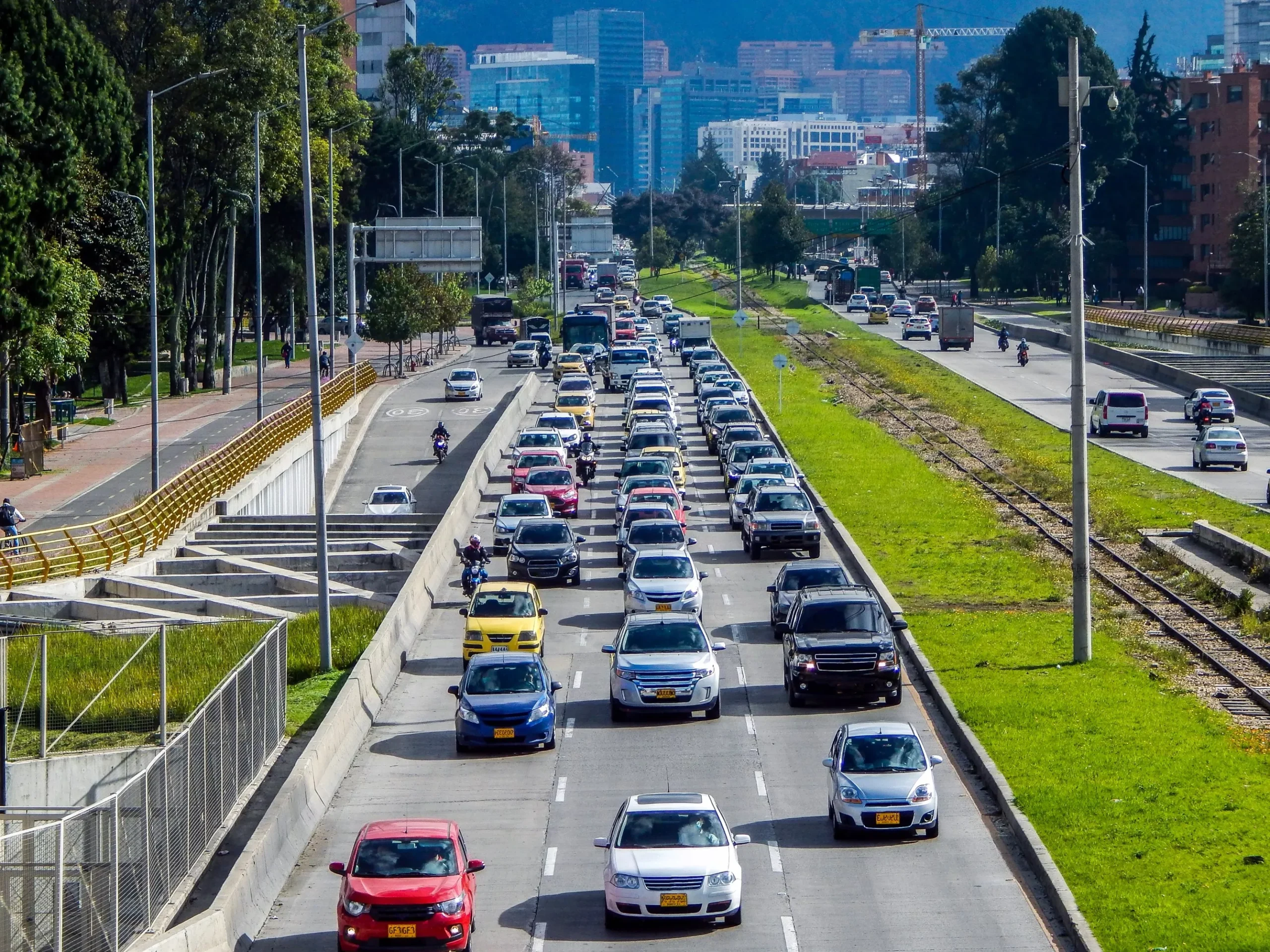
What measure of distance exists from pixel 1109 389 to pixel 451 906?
70.4 meters

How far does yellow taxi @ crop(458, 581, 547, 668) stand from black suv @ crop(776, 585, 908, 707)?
4.91 m

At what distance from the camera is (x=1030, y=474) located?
58.6 m

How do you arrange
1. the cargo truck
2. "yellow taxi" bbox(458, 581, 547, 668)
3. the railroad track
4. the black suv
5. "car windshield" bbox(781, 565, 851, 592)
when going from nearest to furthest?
the black suv, the railroad track, "yellow taxi" bbox(458, 581, 547, 668), "car windshield" bbox(781, 565, 851, 592), the cargo truck

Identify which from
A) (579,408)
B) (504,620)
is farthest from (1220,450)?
(504,620)

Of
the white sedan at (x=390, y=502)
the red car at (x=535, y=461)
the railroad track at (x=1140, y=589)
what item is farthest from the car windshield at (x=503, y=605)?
the white sedan at (x=390, y=502)

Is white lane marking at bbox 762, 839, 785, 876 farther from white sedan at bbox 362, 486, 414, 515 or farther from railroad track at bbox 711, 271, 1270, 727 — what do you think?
white sedan at bbox 362, 486, 414, 515

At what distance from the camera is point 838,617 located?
30.3m

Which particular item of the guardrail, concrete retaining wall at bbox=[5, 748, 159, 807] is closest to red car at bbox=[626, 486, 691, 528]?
concrete retaining wall at bbox=[5, 748, 159, 807]

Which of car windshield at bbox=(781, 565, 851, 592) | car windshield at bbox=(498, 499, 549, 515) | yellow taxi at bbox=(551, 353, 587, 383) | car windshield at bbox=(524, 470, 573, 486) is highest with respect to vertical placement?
yellow taxi at bbox=(551, 353, 587, 383)

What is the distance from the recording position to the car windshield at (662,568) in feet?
120

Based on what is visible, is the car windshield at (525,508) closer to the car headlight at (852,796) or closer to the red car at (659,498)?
the red car at (659,498)

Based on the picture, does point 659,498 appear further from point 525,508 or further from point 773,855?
point 773,855

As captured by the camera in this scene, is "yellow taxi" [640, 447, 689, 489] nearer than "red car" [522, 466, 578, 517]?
No

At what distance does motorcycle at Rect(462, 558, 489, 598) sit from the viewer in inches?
1544
